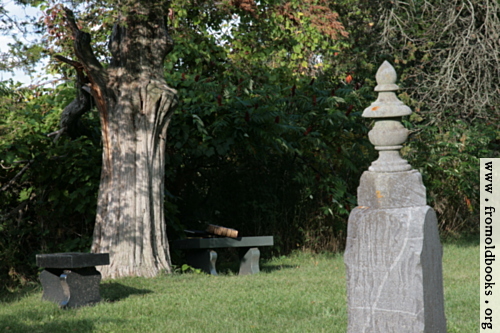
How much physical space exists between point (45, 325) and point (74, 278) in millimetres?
958

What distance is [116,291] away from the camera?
7957mm

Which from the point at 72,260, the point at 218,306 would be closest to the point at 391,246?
the point at 218,306

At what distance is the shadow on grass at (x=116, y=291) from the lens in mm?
7625

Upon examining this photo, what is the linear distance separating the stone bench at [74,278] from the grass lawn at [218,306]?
0.15 metres

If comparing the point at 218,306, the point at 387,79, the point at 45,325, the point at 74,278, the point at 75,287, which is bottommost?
the point at 45,325

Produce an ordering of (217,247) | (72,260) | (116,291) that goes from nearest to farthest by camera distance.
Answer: (72,260) → (116,291) → (217,247)

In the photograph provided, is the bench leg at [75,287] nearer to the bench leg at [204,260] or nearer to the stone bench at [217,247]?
the stone bench at [217,247]

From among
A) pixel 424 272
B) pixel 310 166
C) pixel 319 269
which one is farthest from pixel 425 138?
pixel 424 272

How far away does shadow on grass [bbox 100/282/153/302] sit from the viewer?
7.63 metres

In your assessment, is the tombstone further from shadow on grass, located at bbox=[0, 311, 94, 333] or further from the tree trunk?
the tree trunk

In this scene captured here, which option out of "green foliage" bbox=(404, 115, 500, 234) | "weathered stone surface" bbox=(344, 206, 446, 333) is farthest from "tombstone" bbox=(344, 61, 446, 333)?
"green foliage" bbox=(404, 115, 500, 234)

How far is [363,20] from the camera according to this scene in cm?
1788

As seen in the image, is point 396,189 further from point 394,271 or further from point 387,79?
point 387,79

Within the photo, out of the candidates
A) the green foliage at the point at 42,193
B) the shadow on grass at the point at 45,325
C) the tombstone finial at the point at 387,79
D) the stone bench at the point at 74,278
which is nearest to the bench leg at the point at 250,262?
the green foliage at the point at 42,193
